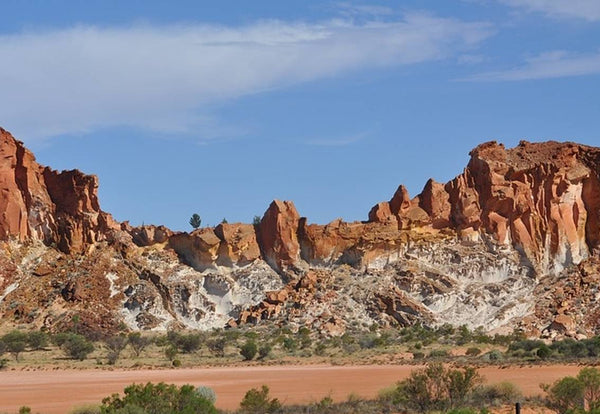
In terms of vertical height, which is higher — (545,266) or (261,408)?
(545,266)

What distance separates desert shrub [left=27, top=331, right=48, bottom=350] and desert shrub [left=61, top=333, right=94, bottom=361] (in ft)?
12.2

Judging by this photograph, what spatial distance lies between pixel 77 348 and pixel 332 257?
28.7 metres

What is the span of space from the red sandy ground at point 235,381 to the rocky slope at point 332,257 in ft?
83.4

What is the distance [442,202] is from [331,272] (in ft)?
35.6

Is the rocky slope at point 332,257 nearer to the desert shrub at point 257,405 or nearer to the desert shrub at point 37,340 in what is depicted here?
the desert shrub at point 37,340

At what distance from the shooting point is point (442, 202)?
92.2 meters

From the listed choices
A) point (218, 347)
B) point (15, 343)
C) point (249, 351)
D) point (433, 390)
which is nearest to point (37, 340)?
point (15, 343)

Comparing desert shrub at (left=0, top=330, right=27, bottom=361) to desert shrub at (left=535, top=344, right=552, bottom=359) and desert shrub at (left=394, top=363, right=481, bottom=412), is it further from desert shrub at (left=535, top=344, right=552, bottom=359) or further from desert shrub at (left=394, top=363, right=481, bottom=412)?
desert shrub at (left=394, top=363, right=481, bottom=412)

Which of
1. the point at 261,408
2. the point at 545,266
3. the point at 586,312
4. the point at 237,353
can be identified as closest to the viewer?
the point at 261,408

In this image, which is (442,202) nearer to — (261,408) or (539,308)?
(539,308)

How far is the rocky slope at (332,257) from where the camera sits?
8588 centimetres

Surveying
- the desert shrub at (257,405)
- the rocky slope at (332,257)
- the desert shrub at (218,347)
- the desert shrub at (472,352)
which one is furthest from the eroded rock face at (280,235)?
the desert shrub at (257,405)

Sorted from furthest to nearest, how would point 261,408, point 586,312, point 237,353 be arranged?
1. point 586,312
2. point 237,353
3. point 261,408

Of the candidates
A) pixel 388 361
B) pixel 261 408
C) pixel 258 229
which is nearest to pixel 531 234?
pixel 258 229
